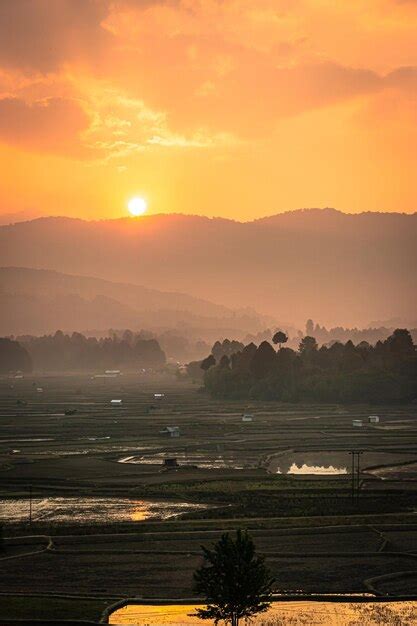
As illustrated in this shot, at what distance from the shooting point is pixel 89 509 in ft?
280

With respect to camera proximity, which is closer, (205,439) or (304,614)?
(304,614)

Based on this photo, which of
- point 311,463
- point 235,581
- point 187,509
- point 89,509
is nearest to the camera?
point 235,581

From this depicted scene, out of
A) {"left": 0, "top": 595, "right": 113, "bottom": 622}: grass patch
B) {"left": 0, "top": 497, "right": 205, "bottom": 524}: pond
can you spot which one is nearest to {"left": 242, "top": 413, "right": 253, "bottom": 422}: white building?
{"left": 0, "top": 497, "right": 205, "bottom": 524}: pond

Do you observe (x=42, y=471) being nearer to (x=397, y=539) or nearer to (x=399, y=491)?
(x=399, y=491)

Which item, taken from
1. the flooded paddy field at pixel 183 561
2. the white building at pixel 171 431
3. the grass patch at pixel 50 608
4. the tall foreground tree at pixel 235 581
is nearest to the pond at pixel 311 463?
the white building at pixel 171 431

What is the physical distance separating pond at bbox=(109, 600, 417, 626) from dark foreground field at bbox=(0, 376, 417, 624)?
177 cm

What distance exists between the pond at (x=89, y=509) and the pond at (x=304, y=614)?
75.1ft

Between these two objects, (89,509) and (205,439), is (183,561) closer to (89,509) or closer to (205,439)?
(89,509)

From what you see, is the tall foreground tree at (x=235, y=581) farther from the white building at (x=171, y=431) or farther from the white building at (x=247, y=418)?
the white building at (x=247, y=418)

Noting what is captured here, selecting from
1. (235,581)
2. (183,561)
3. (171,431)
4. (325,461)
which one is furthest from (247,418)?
(235,581)

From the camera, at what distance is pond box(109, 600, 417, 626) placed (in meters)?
55.3

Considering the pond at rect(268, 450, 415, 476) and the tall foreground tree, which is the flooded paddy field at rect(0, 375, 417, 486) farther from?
the tall foreground tree

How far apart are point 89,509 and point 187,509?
724 cm

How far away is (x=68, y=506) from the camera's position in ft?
286
